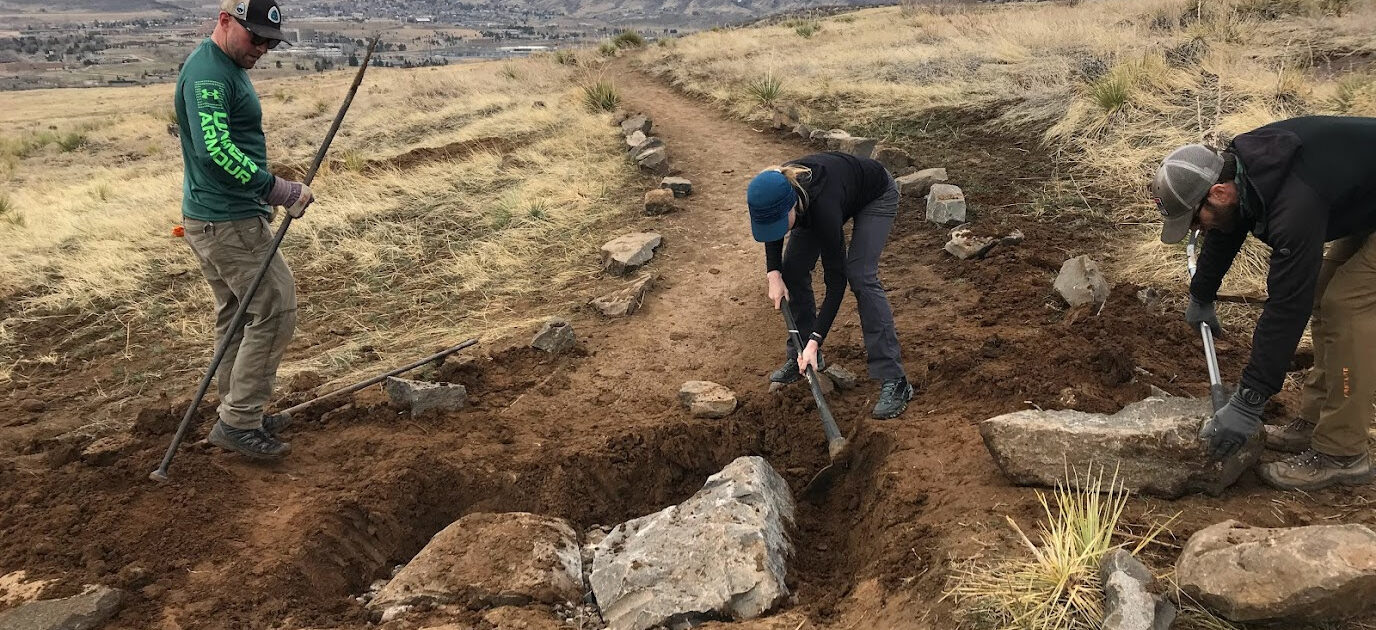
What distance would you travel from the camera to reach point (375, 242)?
8.41m

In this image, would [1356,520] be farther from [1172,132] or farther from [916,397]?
[1172,132]

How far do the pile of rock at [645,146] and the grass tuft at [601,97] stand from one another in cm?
138

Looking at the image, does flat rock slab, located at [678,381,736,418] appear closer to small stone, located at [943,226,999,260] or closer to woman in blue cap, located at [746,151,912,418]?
woman in blue cap, located at [746,151,912,418]

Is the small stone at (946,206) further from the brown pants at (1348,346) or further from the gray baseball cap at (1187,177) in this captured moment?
the gray baseball cap at (1187,177)

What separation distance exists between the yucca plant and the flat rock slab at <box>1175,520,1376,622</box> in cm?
23

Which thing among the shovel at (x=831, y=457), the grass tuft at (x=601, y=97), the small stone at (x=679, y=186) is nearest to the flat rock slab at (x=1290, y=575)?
the shovel at (x=831, y=457)

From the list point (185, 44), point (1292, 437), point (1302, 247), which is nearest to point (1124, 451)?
point (1292, 437)

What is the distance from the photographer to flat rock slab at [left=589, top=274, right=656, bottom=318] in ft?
20.0

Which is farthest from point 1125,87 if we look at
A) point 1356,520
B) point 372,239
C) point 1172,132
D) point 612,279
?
point 372,239

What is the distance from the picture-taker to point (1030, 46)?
12.8 metres

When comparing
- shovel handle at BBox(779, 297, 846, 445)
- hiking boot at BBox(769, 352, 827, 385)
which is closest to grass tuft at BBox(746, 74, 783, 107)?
hiking boot at BBox(769, 352, 827, 385)

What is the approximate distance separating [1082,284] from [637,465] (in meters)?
3.00

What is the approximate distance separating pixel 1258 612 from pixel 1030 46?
40.4ft

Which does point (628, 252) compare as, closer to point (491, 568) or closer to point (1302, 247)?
point (491, 568)
